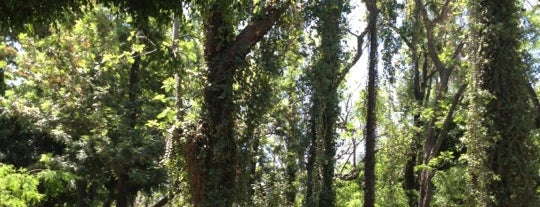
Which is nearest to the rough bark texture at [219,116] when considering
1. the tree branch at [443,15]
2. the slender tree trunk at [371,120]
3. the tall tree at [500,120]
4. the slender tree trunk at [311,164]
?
the slender tree trunk at [371,120]

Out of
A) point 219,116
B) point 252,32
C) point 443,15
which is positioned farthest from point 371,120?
point 443,15

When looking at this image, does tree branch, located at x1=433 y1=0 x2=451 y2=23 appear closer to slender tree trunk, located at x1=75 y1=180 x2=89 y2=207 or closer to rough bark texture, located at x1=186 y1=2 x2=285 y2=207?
rough bark texture, located at x1=186 y1=2 x2=285 y2=207

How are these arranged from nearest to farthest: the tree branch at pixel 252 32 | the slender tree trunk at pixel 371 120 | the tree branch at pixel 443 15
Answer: the tree branch at pixel 252 32
the slender tree trunk at pixel 371 120
the tree branch at pixel 443 15

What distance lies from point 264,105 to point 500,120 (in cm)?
376

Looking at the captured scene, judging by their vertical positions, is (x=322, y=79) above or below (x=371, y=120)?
above

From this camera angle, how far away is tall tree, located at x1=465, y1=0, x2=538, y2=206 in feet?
27.1

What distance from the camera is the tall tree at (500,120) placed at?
8.27 metres

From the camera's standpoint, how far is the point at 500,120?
845 centimetres

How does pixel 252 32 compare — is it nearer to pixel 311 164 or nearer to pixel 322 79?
pixel 322 79

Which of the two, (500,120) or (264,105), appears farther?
(264,105)

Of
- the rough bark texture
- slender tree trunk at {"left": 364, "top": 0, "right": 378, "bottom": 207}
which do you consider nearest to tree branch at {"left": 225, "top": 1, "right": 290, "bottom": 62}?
the rough bark texture

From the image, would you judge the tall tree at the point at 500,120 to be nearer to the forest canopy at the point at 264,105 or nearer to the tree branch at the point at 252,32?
the forest canopy at the point at 264,105

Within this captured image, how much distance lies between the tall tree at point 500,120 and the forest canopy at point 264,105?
0.07ft

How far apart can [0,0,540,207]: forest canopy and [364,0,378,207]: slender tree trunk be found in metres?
0.02
